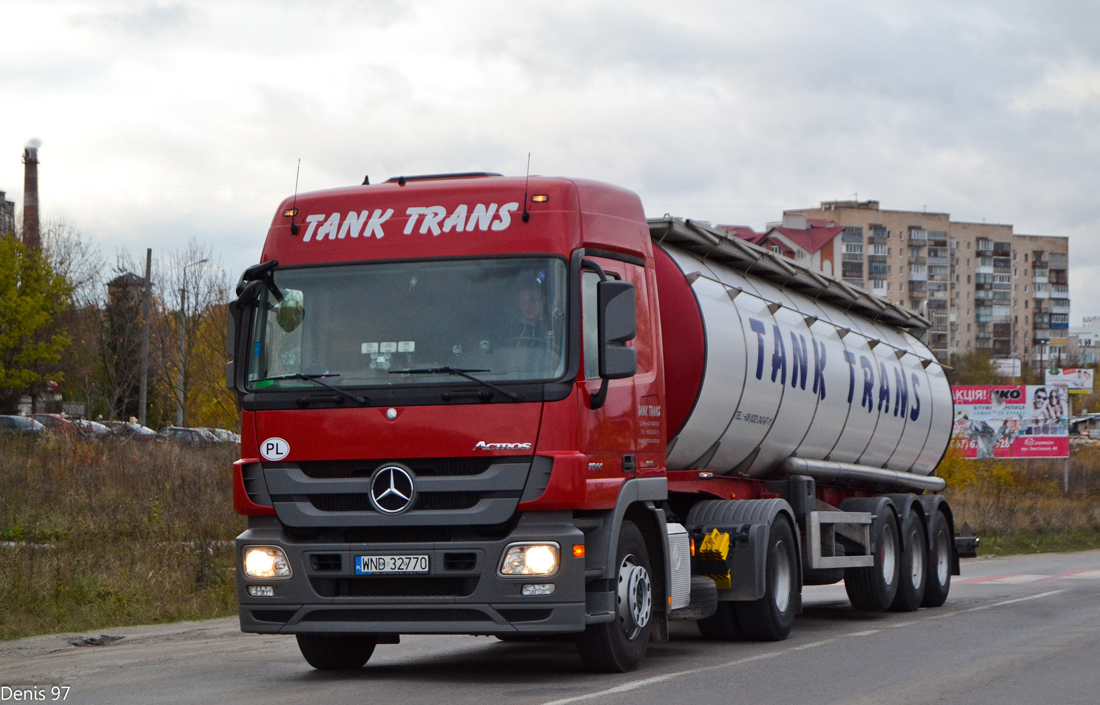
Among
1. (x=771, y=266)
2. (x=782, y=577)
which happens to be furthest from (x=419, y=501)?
(x=771, y=266)

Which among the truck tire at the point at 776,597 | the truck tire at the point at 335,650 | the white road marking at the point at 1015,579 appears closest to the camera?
the truck tire at the point at 335,650

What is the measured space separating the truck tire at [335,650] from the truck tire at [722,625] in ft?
10.2

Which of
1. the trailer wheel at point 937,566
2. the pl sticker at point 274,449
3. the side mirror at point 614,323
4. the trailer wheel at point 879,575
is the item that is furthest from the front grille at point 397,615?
the trailer wheel at point 937,566

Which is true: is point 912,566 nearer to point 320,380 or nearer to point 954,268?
point 320,380

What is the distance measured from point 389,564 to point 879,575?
7.86 m

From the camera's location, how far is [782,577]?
1202cm

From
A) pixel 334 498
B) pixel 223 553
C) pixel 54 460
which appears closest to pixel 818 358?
pixel 334 498

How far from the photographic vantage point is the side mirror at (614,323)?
8.73m

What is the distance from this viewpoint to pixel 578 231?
909 cm

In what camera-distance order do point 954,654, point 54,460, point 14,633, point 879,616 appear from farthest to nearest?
point 54,460 < point 879,616 < point 14,633 < point 954,654

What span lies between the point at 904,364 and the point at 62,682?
1136 centimetres

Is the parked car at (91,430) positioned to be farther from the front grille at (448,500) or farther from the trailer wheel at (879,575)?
the front grille at (448,500)

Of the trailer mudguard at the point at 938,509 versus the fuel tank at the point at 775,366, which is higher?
the fuel tank at the point at 775,366

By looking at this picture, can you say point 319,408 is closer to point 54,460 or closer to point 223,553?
point 223,553
